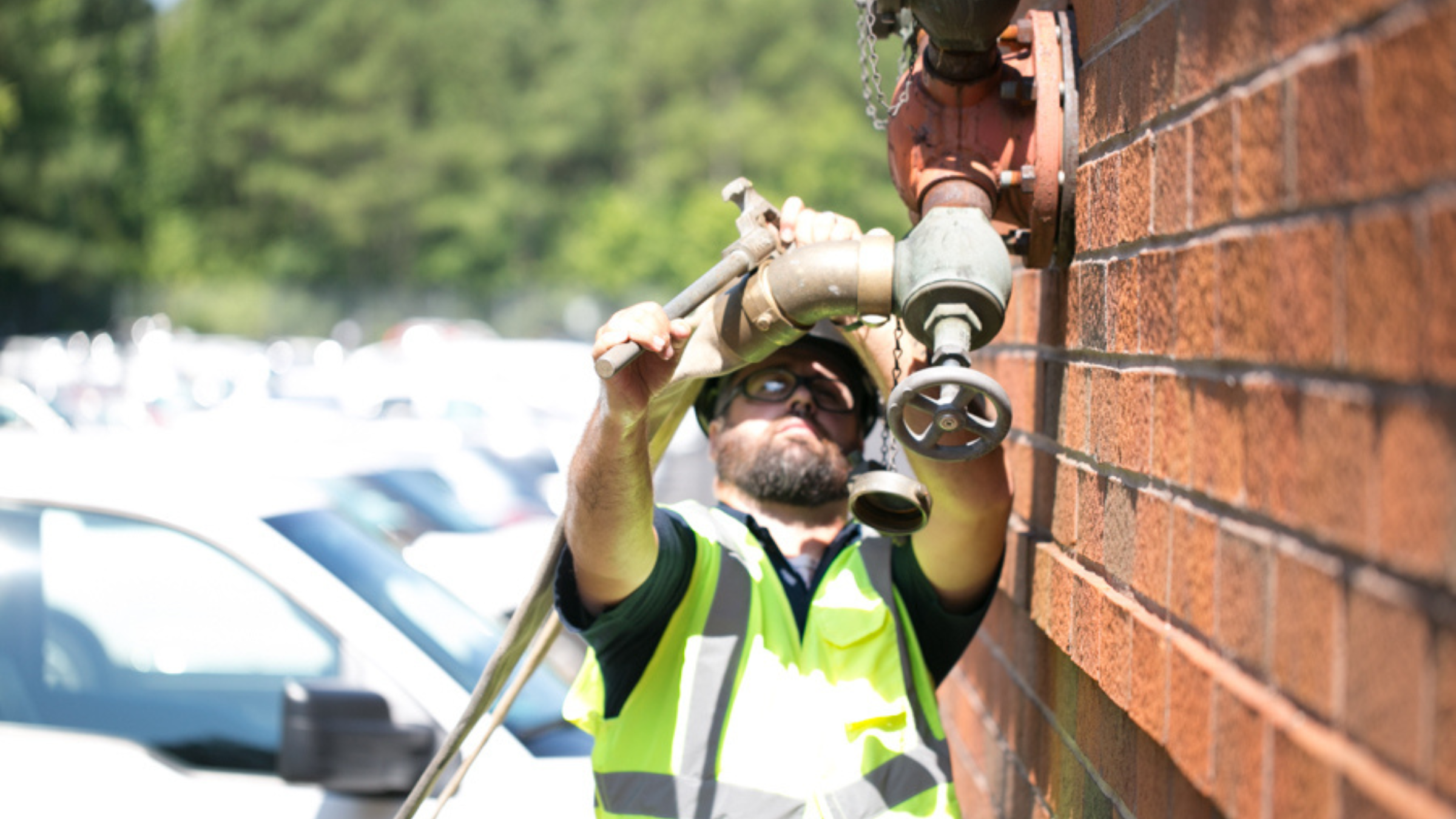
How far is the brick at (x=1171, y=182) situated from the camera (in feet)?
5.11

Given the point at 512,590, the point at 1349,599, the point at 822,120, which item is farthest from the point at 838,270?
the point at 822,120

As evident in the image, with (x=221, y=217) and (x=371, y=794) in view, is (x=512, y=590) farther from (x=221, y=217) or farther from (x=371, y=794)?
(x=221, y=217)

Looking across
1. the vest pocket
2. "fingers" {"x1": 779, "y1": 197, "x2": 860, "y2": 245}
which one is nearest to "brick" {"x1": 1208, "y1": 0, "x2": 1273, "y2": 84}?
"fingers" {"x1": 779, "y1": 197, "x2": 860, "y2": 245}

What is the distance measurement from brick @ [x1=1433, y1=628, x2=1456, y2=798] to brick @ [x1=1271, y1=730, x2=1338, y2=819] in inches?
6.5

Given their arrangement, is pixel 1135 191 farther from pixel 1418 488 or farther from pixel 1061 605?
pixel 1418 488

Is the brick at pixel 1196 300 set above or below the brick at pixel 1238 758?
above

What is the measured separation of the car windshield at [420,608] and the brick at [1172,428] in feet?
6.34

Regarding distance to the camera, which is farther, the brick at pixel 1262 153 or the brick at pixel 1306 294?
the brick at pixel 1262 153

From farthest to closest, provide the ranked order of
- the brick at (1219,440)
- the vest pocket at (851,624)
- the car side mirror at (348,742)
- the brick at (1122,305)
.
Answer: the car side mirror at (348,742) < the vest pocket at (851,624) < the brick at (1122,305) < the brick at (1219,440)

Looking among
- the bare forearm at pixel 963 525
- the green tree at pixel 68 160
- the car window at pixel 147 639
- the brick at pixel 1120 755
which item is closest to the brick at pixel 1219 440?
the brick at pixel 1120 755

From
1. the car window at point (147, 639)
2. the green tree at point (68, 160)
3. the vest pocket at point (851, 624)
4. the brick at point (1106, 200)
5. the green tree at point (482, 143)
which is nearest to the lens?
the brick at point (1106, 200)

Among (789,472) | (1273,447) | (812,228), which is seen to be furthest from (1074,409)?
(1273,447)

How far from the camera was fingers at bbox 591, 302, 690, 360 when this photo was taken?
2.08 metres

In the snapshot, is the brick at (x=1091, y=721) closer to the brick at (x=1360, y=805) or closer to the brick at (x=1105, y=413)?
the brick at (x=1105, y=413)
